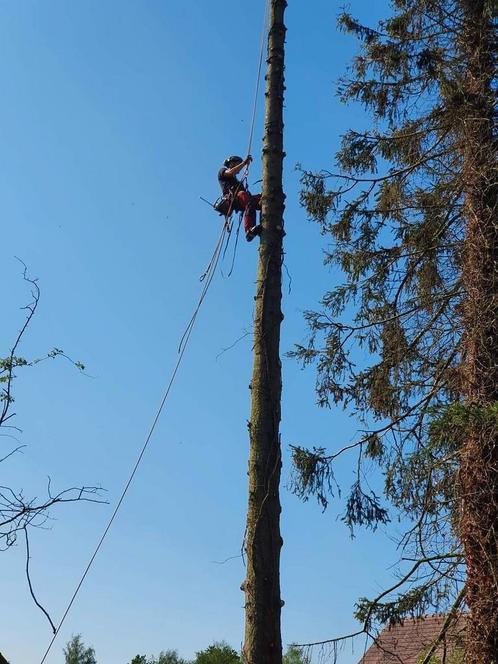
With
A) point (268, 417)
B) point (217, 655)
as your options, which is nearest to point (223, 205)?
point (268, 417)

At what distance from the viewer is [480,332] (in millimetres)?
6730

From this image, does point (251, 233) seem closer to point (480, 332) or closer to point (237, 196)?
point (237, 196)

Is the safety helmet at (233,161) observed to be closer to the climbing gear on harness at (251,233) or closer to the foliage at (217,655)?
the climbing gear on harness at (251,233)

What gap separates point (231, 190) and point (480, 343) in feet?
8.14

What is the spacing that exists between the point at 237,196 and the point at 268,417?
2664 millimetres

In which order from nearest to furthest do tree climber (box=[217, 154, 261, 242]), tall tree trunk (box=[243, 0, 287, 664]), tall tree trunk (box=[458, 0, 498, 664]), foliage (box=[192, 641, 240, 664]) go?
tall tree trunk (box=[243, 0, 287, 664])
tall tree trunk (box=[458, 0, 498, 664])
tree climber (box=[217, 154, 261, 242])
foliage (box=[192, 641, 240, 664])

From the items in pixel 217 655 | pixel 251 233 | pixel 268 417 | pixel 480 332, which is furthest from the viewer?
pixel 217 655

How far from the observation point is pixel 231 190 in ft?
24.1

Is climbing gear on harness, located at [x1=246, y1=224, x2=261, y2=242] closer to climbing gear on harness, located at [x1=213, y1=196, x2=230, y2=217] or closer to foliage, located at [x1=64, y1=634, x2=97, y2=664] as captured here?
climbing gear on harness, located at [x1=213, y1=196, x2=230, y2=217]

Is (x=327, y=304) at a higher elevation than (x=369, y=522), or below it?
higher

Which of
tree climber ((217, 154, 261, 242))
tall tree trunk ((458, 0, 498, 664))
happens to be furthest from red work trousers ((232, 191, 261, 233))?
tall tree trunk ((458, 0, 498, 664))

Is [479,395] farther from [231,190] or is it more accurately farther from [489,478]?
[231,190]

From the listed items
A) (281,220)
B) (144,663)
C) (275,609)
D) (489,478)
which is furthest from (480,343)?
(144,663)

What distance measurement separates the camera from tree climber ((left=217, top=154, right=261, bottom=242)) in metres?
6.82
